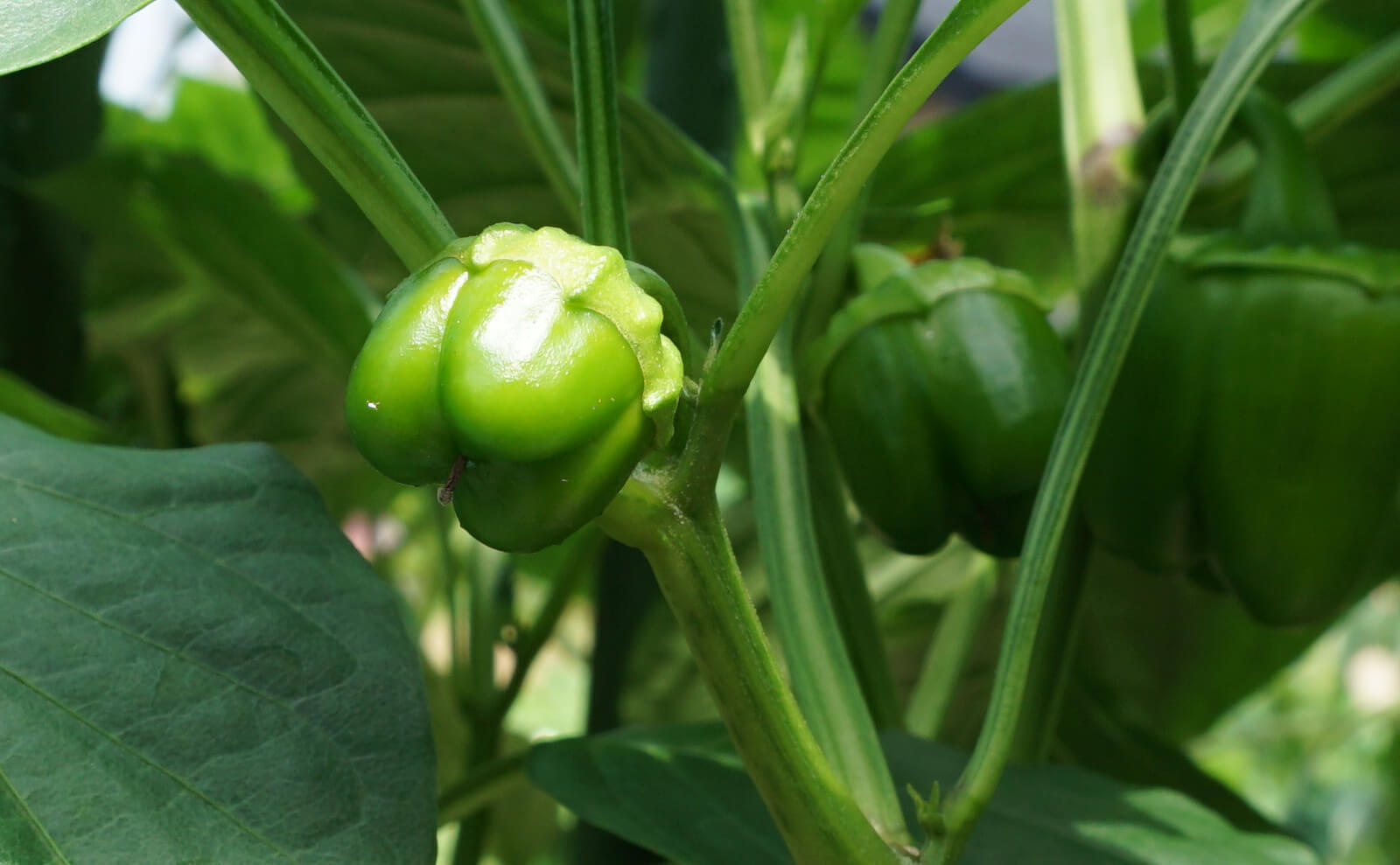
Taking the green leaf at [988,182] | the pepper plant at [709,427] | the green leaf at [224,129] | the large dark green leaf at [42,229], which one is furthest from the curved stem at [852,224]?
the green leaf at [224,129]

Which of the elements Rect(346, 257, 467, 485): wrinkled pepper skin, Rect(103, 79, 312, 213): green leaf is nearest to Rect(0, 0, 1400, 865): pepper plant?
Rect(346, 257, 467, 485): wrinkled pepper skin

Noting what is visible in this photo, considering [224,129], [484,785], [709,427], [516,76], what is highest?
[224,129]

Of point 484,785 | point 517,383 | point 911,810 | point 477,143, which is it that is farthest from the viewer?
point 477,143

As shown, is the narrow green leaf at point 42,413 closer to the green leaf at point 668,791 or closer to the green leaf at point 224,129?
the green leaf at point 668,791

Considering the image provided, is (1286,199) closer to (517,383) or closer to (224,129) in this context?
(517,383)

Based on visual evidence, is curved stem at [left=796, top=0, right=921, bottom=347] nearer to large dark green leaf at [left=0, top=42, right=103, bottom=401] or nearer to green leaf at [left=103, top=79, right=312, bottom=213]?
large dark green leaf at [left=0, top=42, right=103, bottom=401]

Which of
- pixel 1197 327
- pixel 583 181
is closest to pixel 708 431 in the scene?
pixel 583 181

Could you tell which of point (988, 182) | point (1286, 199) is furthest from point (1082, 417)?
point (988, 182)
